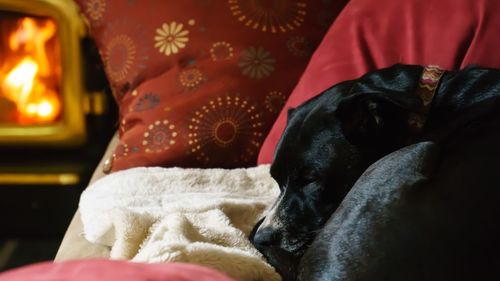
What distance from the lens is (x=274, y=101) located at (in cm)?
200

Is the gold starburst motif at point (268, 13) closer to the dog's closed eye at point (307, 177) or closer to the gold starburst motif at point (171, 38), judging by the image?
the gold starburst motif at point (171, 38)

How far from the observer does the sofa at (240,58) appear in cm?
178

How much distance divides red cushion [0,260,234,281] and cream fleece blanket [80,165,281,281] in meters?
0.31

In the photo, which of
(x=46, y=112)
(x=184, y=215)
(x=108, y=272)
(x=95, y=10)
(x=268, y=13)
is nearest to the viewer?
(x=108, y=272)

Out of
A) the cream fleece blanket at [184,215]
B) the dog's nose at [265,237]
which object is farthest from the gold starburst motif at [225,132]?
the dog's nose at [265,237]

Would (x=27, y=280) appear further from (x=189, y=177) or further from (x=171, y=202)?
(x=189, y=177)

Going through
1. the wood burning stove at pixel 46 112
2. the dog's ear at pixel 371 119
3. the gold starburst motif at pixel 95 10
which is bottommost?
the wood burning stove at pixel 46 112

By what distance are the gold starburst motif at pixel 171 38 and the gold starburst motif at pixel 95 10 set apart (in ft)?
0.74

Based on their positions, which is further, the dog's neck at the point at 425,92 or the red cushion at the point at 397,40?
the red cushion at the point at 397,40

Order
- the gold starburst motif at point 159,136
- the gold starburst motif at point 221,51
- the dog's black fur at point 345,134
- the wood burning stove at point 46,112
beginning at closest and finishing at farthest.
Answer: the dog's black fur at point 345,134
the gold starburst motif at point 159,136
the gold starburst motif at point 221,51
the wood burning stove at point 46,112

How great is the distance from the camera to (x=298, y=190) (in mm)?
1605

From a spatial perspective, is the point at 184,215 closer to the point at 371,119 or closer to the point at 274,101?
the point at 371,119

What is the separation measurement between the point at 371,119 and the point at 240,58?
606 mm

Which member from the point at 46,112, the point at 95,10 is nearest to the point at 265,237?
the point at 95,10
